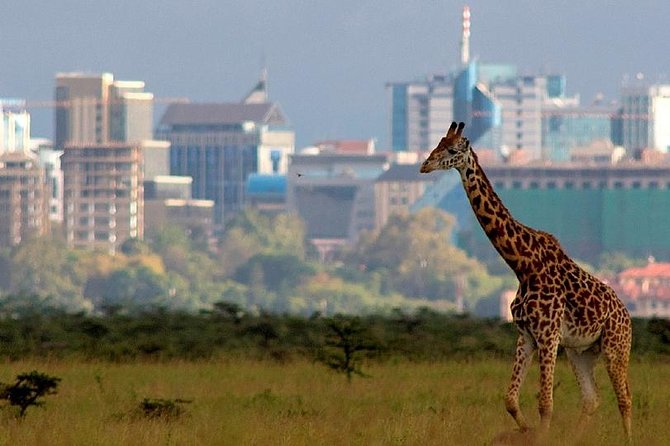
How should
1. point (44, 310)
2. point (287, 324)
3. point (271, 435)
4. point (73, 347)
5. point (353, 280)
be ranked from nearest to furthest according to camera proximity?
point (271, 435) < point (73, 347) < point (287, 324) < point (44, 310) < point (353, 280)

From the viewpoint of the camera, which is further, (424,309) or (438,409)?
(424,309)

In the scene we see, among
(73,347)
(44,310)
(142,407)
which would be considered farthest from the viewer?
(44,310)

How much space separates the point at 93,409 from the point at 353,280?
6658 inches

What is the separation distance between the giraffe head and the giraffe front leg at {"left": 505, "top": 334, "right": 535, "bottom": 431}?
1.30 m

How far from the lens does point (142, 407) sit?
21.2 metres

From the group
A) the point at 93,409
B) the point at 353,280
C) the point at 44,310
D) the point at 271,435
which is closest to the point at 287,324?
the point at 44,310

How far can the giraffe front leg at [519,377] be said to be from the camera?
18.1 metres

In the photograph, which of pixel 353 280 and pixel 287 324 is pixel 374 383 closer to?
pixel 287 324

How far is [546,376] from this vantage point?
18141 mm

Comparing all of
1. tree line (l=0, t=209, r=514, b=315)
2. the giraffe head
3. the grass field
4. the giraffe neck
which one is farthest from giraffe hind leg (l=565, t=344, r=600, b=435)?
tree line (l=0, t=209, r=514, b=315)

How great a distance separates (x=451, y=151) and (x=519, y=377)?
5.27 feet

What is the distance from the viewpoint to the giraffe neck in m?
18.2

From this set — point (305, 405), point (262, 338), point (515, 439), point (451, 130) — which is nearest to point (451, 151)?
point (451, 130)

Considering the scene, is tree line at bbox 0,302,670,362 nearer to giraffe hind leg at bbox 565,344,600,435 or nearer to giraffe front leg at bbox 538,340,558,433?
giraffe hind leg at bbox 565,344,600,435
